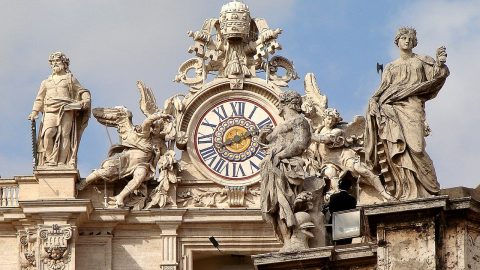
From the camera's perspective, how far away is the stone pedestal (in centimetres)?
6694

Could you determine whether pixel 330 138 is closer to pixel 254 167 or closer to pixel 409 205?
pixel 254 167

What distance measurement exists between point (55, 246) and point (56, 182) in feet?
5.00

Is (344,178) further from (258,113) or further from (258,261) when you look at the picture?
(258,261)

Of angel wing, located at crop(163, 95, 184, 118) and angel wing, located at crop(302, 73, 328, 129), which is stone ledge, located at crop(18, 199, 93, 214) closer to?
angel wing, located at crop(163, 95, 184, 118)

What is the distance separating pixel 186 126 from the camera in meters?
68.1

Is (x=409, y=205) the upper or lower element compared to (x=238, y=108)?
lower

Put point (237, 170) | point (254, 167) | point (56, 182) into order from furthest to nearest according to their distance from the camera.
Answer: point (237, 170), point (254, 167), point (56, 182)

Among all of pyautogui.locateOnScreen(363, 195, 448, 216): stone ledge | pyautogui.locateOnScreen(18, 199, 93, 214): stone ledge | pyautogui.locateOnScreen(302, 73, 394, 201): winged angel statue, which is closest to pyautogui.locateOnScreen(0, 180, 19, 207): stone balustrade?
pyautogui.locateOnScreen(18, 199, 93, 214): stone ledge

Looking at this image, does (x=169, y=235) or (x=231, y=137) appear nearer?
(x=169, y=235)

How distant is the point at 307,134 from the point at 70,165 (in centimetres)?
2555

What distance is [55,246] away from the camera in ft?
218

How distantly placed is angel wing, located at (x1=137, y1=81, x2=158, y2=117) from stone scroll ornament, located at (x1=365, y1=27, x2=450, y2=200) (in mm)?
27352

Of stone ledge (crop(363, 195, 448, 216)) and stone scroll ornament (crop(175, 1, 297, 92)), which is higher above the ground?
stone scroll ornament (crop(175, 1, 297, 92))

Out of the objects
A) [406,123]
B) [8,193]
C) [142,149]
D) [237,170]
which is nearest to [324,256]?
[406,123]
